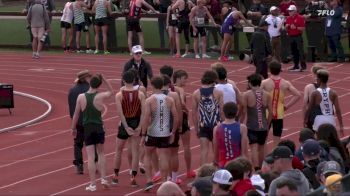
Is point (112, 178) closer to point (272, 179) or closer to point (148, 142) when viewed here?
point (148, 142)

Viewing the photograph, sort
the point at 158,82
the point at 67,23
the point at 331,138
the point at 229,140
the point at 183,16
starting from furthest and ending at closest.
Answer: the point at 67,23 → the point at 183,16 → the point at 158,82 → the point at 229,140 → the point at 331,138

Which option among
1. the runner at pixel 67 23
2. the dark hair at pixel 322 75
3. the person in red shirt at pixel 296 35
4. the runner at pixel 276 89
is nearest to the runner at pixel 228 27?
the person in red shirt at pixel 296 35

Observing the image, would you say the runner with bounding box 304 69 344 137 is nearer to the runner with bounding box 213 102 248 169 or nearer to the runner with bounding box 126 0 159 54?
the runner with bounding box 213 102 248 169

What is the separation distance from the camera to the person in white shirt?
3025cm

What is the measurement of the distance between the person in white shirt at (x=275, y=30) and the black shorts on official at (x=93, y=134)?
552 inches

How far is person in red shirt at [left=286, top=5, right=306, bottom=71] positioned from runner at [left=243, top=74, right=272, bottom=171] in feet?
43.0

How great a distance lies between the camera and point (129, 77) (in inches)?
648

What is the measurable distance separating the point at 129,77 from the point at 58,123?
7.71 m

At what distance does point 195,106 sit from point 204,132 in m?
0.41

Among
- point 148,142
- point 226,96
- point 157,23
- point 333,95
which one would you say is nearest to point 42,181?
point 148,142

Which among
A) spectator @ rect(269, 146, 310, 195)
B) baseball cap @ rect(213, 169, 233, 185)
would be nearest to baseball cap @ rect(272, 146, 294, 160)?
spectator @ rect(269, 146, 310, 195)

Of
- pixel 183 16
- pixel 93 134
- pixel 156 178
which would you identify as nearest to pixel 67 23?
pixel 183 16

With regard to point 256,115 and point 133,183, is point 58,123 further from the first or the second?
point 256,115

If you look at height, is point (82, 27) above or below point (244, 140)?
below
